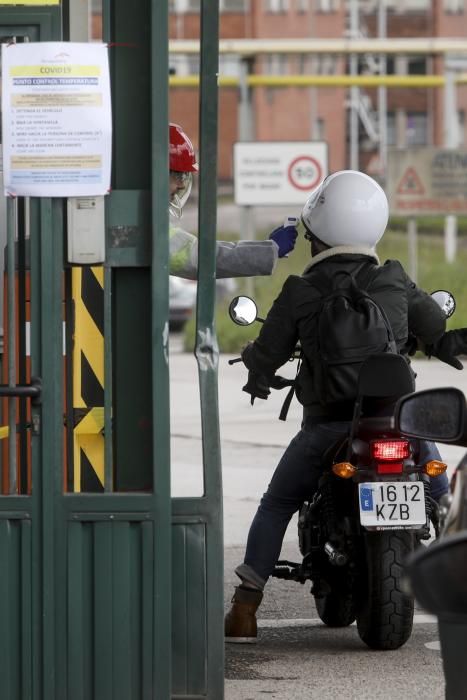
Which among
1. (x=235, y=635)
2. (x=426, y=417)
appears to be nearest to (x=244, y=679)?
(x=235, y=635)

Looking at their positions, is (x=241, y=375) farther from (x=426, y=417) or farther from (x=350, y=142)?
(x=350, y=142)

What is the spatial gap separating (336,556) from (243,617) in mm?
566

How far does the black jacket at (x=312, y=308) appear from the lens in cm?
590

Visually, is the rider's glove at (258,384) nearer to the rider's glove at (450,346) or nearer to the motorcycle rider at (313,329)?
the motorcycle rider at (313,329)

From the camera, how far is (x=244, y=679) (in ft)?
18.5

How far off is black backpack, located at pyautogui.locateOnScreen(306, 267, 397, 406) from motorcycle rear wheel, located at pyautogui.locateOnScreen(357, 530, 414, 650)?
51 centimetres

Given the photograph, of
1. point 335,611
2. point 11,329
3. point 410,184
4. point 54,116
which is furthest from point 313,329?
point 410,184

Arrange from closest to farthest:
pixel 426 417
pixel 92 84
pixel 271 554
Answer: pixel 426 417 < pixel 92 84 < pixel 271 554

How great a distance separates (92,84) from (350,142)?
4606cm

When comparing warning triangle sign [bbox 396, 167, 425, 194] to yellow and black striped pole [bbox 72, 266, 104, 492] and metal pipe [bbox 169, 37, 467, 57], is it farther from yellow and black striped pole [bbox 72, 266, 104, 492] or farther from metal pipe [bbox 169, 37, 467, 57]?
yellow and black striped pole [bbox 72, 266, 104, 492]

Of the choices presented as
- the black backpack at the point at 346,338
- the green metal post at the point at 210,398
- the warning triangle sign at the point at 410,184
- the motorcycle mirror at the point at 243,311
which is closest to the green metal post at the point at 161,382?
the green metal post at the point at 210,398

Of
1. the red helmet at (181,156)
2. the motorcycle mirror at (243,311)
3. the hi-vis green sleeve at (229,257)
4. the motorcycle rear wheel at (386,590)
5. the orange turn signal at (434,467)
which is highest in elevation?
the red helmet at (181,156)

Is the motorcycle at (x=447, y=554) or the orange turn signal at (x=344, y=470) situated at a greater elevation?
the motorcycle at (x=447, y=554)

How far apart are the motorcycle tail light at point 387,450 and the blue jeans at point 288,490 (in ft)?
0.82
